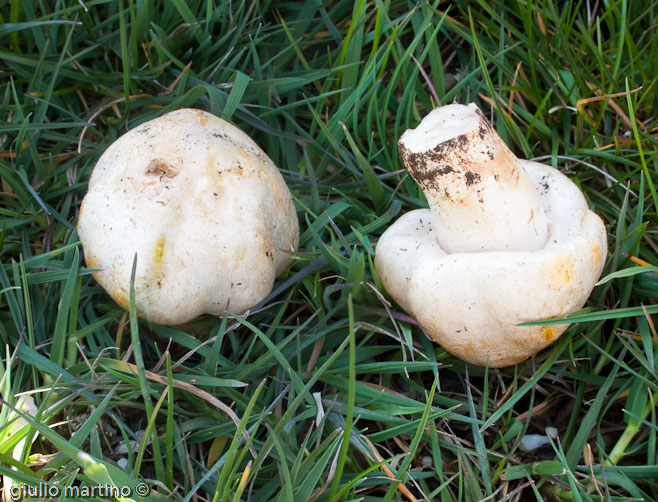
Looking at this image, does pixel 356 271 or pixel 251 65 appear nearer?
pixel 356 271

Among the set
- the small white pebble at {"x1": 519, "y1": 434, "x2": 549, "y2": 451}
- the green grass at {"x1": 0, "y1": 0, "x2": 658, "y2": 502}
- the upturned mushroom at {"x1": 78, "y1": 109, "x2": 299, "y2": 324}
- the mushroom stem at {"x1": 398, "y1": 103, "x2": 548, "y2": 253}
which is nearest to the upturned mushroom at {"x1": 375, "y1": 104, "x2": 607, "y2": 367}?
the mushroom stem at {"x1": 398, "y1": 103, "x2": 548, "y2": 253}

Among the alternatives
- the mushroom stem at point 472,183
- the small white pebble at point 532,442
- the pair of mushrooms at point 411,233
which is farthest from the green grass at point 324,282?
the mushroom stem at point 472,183

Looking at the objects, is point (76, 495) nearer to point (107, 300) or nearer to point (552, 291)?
point (107, 300)

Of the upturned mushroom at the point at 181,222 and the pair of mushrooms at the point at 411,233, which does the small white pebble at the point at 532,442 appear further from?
the upturned mushroom at the point at 181,222

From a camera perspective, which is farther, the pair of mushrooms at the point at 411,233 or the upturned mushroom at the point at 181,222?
the upturned mushroom at the point at 181,222

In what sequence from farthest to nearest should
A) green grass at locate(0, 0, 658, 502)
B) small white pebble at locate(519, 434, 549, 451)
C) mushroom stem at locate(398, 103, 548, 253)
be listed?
small white pebble at locate(519, 434, 549, 451) → green grass at locate(0, 0, 658, 502) → mushroom stem at locate(398, 103, 548, 253)

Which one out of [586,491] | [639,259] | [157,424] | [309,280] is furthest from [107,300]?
[639,259]

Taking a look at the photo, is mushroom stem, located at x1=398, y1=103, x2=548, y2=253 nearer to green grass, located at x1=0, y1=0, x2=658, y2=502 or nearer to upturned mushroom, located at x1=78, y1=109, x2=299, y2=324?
green grass, located at x1=0, y1=0, x2=658, y2=502
